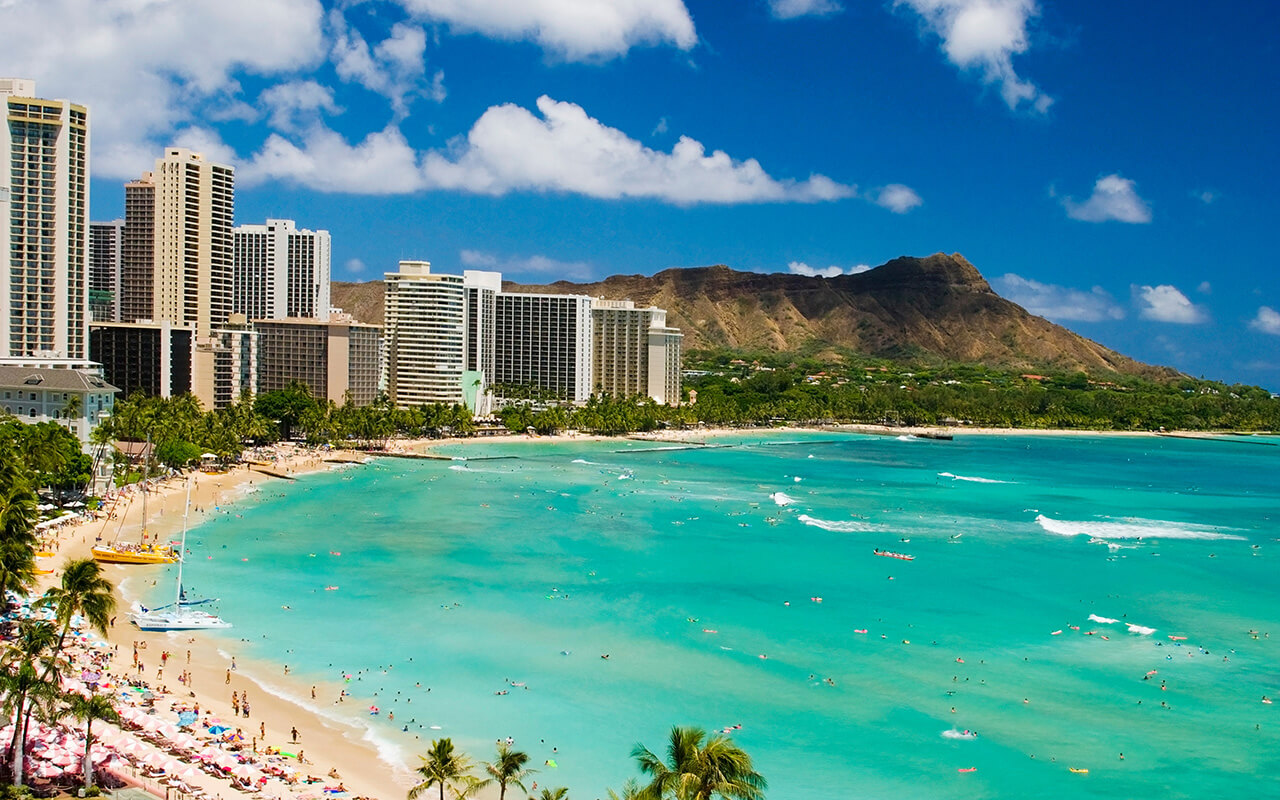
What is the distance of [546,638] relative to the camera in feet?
140

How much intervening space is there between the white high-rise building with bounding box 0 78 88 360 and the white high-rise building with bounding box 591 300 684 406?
85930mm

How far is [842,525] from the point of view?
2867 inches

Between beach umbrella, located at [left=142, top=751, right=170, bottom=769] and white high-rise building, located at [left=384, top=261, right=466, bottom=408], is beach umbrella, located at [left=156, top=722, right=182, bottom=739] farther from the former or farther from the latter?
white high-rise building, located at [left=384, top=261, right=466, bottom=408]

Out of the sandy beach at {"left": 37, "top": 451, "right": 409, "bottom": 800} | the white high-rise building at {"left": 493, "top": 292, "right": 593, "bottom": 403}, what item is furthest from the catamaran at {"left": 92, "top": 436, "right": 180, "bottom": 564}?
the white high-rise building at {"left": 493, "top": 292, "right": 593, "bottom": 403}

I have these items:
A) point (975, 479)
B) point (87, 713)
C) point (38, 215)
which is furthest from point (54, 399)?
point (975, 479)

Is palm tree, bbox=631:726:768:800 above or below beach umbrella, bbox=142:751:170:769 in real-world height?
above

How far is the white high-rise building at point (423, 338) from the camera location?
134 m

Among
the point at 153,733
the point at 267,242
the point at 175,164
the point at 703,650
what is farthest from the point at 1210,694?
the point at 267,242

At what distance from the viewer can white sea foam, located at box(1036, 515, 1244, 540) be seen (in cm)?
7206

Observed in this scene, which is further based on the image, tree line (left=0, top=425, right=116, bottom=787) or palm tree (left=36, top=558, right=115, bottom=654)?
palm tree (left=36, top=558, right=115, bottom=654)

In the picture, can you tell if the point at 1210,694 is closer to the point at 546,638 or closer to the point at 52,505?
the point at 546,638

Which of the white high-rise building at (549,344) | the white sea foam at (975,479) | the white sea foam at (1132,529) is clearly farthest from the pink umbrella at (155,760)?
the white high-rise building at (549,344)

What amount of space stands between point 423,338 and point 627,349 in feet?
142

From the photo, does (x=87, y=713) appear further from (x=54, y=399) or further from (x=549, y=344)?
(x=549, y=344)
